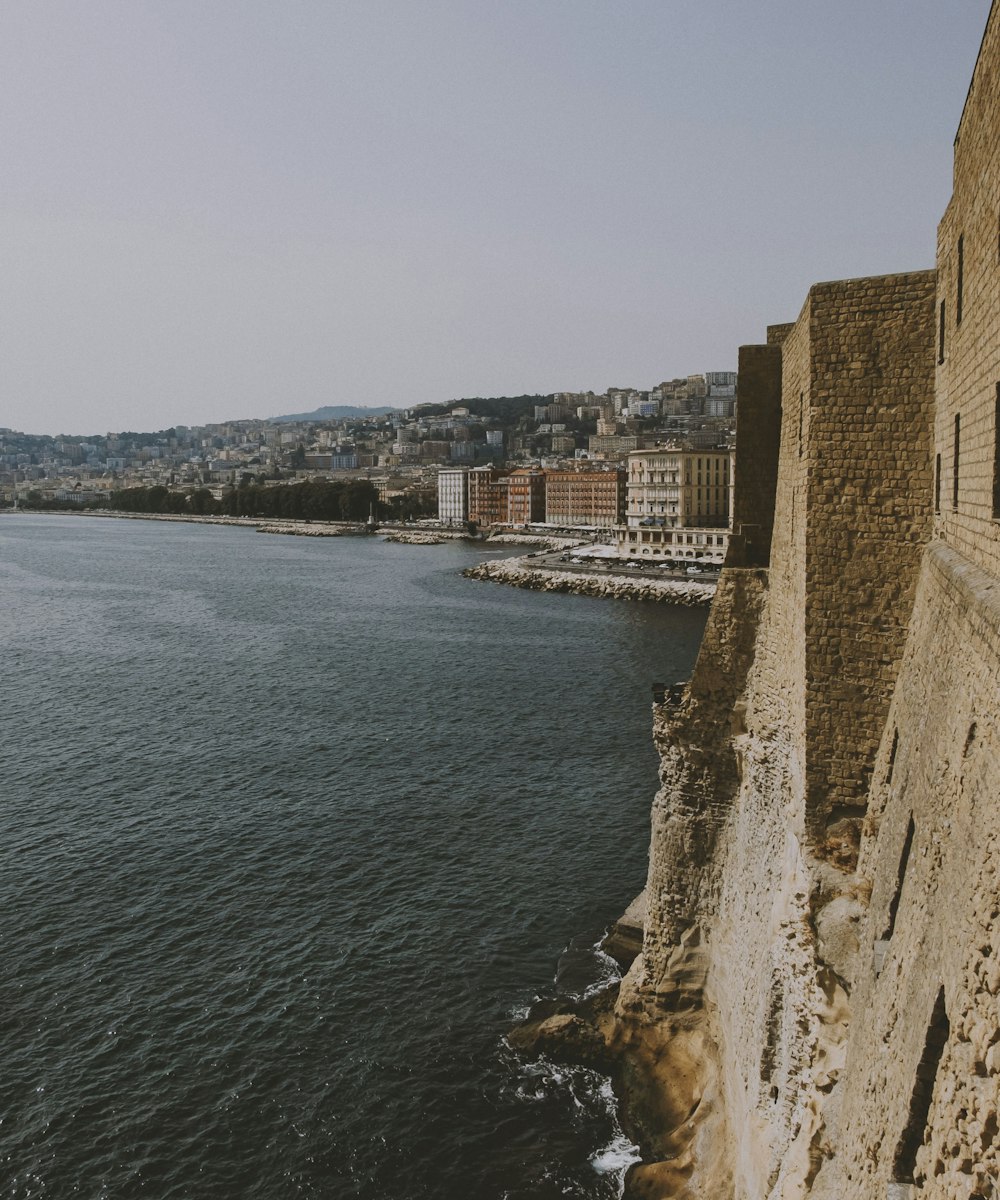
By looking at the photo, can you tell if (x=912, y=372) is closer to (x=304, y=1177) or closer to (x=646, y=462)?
(x=304, y=1177)

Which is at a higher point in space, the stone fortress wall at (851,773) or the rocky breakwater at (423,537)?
the stone fortress wall at (851,773)

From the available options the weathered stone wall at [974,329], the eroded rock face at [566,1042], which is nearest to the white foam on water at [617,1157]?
the eroded rock face at [566,1042]

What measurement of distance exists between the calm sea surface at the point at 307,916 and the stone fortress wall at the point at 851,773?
2724mm

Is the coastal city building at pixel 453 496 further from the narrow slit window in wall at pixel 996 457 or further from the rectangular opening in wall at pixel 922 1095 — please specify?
the rectangular opening in wall at pixel 922 1095

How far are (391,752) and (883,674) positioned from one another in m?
20.1

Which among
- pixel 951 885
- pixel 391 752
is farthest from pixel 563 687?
pixel 951 885

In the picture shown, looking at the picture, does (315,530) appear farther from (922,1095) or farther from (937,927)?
(922,1095)

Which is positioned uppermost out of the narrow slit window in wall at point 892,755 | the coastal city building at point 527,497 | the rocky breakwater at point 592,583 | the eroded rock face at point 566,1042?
the coastal city building at point 527,497

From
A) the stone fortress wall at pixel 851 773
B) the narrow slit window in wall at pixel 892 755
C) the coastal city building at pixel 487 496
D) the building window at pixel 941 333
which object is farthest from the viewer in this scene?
the coastal city building at pixel 487 496

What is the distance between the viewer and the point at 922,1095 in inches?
192

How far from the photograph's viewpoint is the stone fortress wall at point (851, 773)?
4.93m

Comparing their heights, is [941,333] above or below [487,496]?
above

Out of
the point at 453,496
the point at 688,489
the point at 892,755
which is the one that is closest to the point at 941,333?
the point at 892,755

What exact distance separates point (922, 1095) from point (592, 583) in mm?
60096
